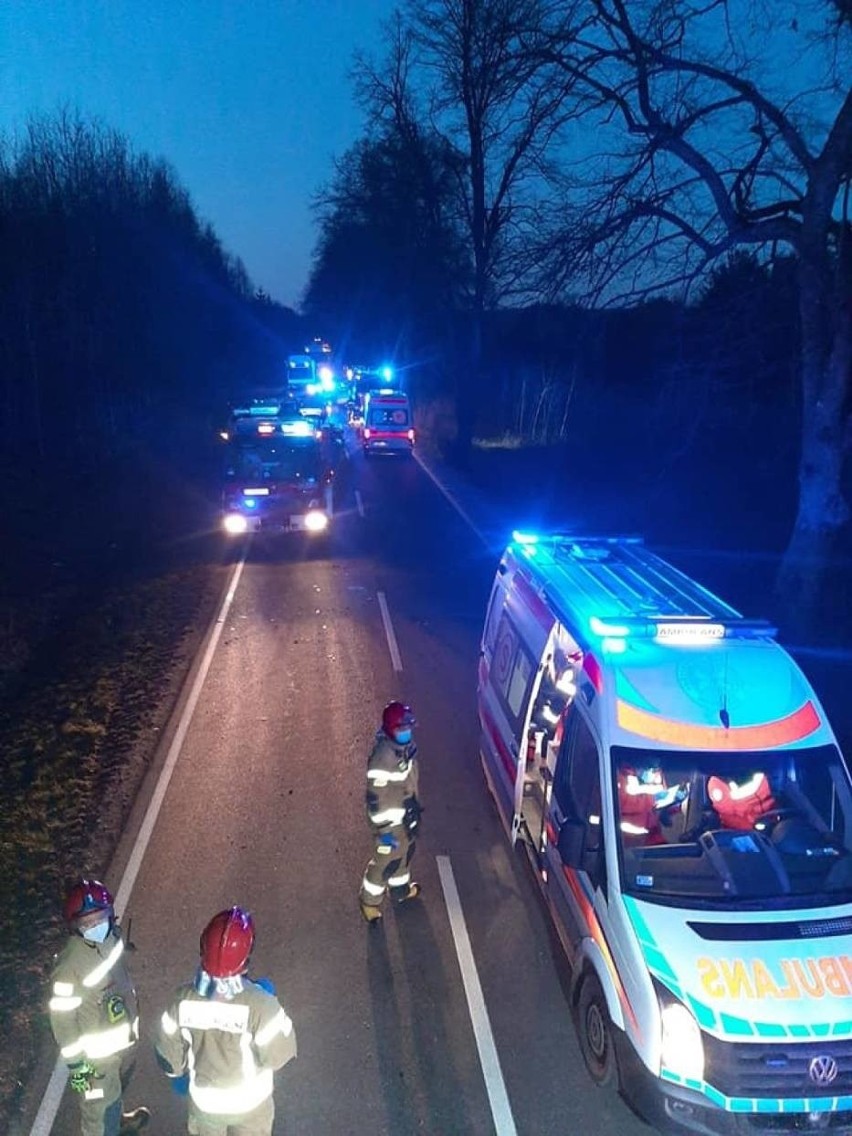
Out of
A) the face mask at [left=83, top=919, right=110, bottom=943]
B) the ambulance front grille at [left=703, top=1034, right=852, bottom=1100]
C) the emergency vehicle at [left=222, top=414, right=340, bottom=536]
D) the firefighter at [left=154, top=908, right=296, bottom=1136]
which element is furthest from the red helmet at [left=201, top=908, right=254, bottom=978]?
the emergency vehicle at [left=222, top=414, right=340, bottom=536]

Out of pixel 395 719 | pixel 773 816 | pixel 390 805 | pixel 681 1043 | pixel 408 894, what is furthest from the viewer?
pixel 408 894

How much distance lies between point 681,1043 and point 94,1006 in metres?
2.72

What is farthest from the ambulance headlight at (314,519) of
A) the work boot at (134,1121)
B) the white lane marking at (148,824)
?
the work boot at (134,1121)

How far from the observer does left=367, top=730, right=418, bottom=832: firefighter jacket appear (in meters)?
6.36

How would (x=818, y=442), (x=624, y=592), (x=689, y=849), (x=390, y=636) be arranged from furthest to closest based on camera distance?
1. (x=390, y=636)
2. (x=818, y=442)
3. (x=624, y=592)
4. (x=689, y=849)

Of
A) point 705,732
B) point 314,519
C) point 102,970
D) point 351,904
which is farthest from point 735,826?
point 314,519

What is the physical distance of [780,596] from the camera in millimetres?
13367

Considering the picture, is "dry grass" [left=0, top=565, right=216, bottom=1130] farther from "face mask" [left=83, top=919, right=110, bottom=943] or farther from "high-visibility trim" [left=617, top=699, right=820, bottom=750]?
"high-visibility trim" [left=617, top=699, right=820, bottom=750]

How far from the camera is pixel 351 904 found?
6.93 meters

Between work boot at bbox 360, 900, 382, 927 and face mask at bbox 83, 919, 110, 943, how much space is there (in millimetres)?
2580

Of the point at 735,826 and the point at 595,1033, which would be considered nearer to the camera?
the point at 595,1033

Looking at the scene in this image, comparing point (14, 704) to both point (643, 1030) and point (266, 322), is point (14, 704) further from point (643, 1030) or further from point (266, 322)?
point (266, 322)

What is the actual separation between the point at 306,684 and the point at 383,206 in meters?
29.6

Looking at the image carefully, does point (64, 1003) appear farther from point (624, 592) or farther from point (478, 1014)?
point (624, 592)
